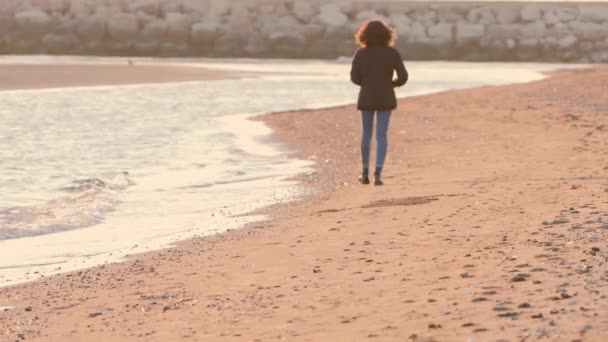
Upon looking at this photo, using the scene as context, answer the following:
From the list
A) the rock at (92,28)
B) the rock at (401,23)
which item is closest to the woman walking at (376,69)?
the rock at (92,28)

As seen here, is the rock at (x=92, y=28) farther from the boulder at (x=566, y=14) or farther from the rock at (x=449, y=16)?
the boulder at (x=566, y=14)

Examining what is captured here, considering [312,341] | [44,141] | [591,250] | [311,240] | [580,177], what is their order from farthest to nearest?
[44,141], [580,177], [311,240], [591,250], [312,341]

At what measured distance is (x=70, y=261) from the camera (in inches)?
372

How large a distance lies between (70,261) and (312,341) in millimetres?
3437

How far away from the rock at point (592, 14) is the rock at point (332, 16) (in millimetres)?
8438

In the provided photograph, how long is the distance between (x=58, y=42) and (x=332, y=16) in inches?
370

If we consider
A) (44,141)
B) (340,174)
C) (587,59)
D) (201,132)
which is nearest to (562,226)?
(340,174)

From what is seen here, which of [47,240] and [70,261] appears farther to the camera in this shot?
[47,240]

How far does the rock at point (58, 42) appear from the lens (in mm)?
52656

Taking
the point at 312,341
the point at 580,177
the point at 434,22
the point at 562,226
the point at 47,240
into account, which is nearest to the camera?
the point at 312,341

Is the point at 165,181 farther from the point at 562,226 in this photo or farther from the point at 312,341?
the point at 312,341

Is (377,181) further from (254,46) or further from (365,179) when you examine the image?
(254,46)

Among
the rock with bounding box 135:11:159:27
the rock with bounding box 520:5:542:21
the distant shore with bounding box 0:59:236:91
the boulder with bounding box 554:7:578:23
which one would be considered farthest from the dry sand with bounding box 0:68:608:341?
the boulder with bounding box 554:7:578:23

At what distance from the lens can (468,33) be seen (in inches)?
2154
